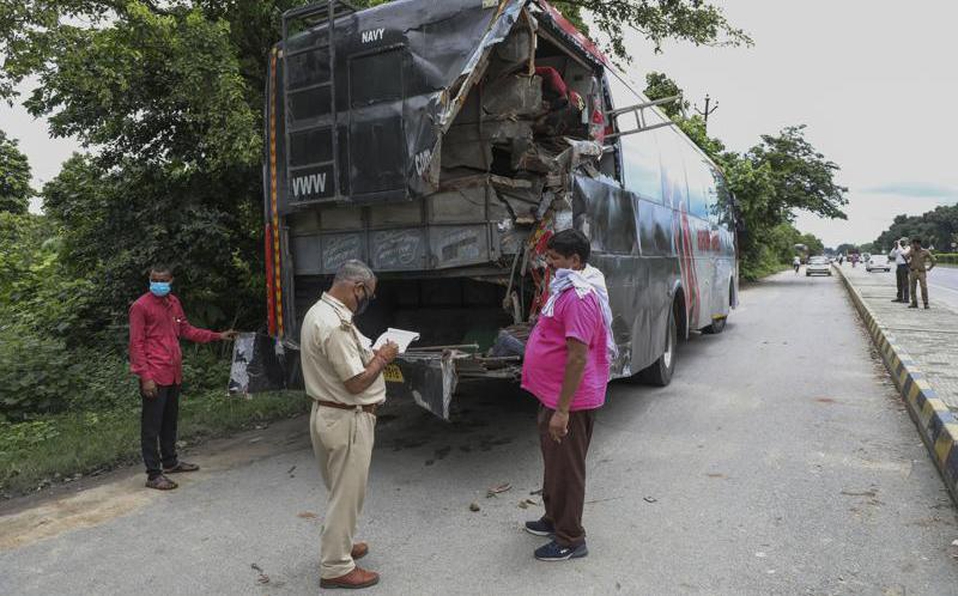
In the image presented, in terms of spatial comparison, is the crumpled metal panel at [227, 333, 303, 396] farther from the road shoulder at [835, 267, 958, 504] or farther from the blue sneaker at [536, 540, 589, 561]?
the road shoulder at [835, 267, 958, 504]

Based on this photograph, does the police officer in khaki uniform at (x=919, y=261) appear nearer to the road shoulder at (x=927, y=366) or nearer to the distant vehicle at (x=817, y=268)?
the road shoulder at (x=927, y=366)

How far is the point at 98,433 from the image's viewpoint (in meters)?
6.03

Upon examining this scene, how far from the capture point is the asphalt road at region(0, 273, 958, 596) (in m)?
3.31

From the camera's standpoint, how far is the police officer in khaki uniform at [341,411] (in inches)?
122

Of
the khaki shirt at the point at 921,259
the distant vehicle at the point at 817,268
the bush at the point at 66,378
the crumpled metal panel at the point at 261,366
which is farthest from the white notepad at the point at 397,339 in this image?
the distant vehicle at the point at 817,268

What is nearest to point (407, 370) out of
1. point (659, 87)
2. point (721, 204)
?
point (721, 204)

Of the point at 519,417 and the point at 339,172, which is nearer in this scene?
the point at 339,172

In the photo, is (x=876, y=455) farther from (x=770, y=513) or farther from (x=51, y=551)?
(x=51, y=551)

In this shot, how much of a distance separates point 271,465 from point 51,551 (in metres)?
1.66

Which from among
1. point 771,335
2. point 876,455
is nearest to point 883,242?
point 771,335

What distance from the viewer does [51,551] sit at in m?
3.74

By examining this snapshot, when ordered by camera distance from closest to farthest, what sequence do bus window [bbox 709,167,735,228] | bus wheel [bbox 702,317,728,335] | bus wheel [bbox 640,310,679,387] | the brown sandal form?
the brown sandal < bus wheel [bbox 640,310,679,387] < bus window [bbox 709,167,735,228] < bus wheel [bbox 702,317,728,335]

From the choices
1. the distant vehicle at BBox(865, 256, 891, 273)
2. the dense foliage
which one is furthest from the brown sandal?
the distant vehicle at BBox(865, 256, 891, 273)

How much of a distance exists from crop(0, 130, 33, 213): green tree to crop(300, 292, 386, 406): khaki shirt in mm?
16035
